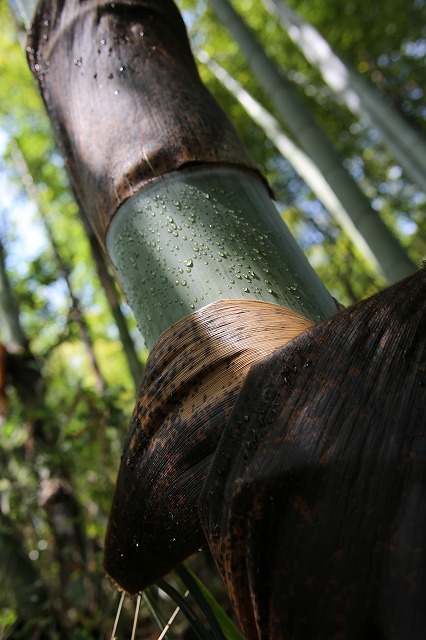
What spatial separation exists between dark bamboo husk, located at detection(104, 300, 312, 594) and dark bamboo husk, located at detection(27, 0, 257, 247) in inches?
6.0

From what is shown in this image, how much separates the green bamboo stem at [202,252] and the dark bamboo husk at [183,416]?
35 millimetres

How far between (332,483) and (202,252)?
24 cm

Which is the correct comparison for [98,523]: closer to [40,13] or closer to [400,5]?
[40,13]

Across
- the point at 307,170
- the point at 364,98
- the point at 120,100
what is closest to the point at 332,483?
the point at 120,100

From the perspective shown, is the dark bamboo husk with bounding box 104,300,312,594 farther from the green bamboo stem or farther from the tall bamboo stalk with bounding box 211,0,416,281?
the tall bamboo stalk with bounding box 211,0,416,281

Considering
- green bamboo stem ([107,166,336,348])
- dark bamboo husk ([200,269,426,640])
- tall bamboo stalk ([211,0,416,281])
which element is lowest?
dark bamboo husk ([200,269,426,640])

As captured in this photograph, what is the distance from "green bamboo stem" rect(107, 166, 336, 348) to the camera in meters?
0.45

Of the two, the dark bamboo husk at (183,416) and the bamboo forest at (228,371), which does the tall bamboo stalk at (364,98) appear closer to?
the bamboo forest at (228,371)

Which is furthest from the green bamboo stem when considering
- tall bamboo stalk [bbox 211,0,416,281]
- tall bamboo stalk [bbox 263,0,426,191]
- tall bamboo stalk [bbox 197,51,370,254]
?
tall bamboo stalk [bbox 263,0,426,191]

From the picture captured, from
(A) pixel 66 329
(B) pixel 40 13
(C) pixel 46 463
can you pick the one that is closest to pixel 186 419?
(B) pixel 40 13

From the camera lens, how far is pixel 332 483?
0.28 metres

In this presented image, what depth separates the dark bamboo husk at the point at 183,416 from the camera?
0.37 metres

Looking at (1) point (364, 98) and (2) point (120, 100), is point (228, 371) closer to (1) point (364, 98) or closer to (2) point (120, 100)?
(2) point (120, 100)

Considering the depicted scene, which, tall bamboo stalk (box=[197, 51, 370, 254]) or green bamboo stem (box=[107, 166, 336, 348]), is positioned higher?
tall bamboo stalk (box=[197, 51, 370, 254])
